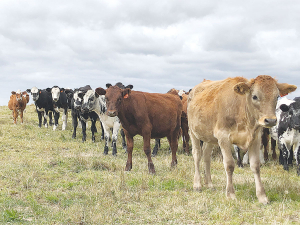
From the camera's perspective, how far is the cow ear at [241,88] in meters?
5.31

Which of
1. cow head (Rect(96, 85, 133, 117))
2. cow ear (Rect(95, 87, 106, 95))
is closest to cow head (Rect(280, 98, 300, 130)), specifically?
cow head (Rect(96, 85, 133, 117))

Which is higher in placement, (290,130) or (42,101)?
(42,101)

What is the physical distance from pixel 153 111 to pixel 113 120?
350 cm

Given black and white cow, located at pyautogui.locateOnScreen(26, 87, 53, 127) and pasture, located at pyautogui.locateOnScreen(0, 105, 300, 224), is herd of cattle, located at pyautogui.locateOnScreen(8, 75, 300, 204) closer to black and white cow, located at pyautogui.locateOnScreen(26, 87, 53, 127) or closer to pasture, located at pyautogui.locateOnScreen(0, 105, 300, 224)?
pasture, located at pyautogui.locateOnScreen(0, 105, 300, 224)

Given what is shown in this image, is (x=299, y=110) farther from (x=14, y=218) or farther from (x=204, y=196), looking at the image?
(x=14, y=218)

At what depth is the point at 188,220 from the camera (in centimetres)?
495

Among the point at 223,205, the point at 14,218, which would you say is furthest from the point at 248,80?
the point at 14,218

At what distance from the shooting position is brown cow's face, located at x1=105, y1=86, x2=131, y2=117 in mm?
8352

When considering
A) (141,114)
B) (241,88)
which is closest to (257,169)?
(241,88)

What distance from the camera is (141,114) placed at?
8578 mm

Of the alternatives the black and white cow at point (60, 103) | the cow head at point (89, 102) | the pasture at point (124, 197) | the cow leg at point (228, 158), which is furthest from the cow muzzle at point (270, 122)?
the black and white cow at point (60, 103)

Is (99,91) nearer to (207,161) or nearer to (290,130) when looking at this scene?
Result: (207,161)

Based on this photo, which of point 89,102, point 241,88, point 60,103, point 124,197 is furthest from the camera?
point 60,103

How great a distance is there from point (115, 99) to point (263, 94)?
14.1 feet
